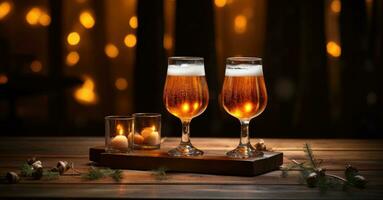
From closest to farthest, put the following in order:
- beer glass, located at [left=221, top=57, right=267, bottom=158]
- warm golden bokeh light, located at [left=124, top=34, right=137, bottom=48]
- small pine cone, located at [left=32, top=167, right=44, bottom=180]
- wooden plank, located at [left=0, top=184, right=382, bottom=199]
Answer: wooden plank, located at [left=0, top=184, right=382, bottom=199], small pine cone, located at [left=32, top=167, right=44, bottom=180], beer glass, located at [left=221, top=57, right=267, bottom=158], warm golden bokeh light, located at [left=124, top=34, right=137, bottom=48]

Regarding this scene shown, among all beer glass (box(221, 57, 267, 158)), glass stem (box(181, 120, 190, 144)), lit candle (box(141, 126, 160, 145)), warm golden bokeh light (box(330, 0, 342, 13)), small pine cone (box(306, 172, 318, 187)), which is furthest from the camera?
warm golden bokeh light (box(330, 0, 342, 13))

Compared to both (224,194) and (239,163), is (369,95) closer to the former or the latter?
(239,163)

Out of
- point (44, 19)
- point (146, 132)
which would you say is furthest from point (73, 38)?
point (146, 132)

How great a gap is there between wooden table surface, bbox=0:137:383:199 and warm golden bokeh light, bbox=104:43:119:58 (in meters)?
2.10

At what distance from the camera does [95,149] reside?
6.64 feet

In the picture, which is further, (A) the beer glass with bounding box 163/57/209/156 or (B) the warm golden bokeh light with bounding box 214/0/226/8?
(B) the warm golden bokeh light with bounding box 214/0/226/8

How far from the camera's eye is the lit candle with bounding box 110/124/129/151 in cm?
199

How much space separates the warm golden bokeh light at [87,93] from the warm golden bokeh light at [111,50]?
0.22m

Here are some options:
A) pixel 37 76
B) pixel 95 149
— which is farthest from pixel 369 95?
pixel 95 149

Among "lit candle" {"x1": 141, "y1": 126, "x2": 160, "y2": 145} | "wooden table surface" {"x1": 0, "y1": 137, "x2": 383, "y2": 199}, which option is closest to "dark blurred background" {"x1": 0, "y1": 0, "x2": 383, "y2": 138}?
"wooden table surface" {"x1": 0, "y1": 137, "x2": 383, "y2": 199}

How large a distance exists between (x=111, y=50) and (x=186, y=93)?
2552 mm

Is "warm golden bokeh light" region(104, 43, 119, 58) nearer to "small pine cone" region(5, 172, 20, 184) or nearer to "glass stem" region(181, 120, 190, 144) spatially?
"glass stem" region(181, 120, 190, 144)

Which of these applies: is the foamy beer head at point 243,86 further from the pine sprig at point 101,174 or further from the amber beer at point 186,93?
the pine sprig at point 101,174

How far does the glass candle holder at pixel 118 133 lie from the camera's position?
6.54ft
